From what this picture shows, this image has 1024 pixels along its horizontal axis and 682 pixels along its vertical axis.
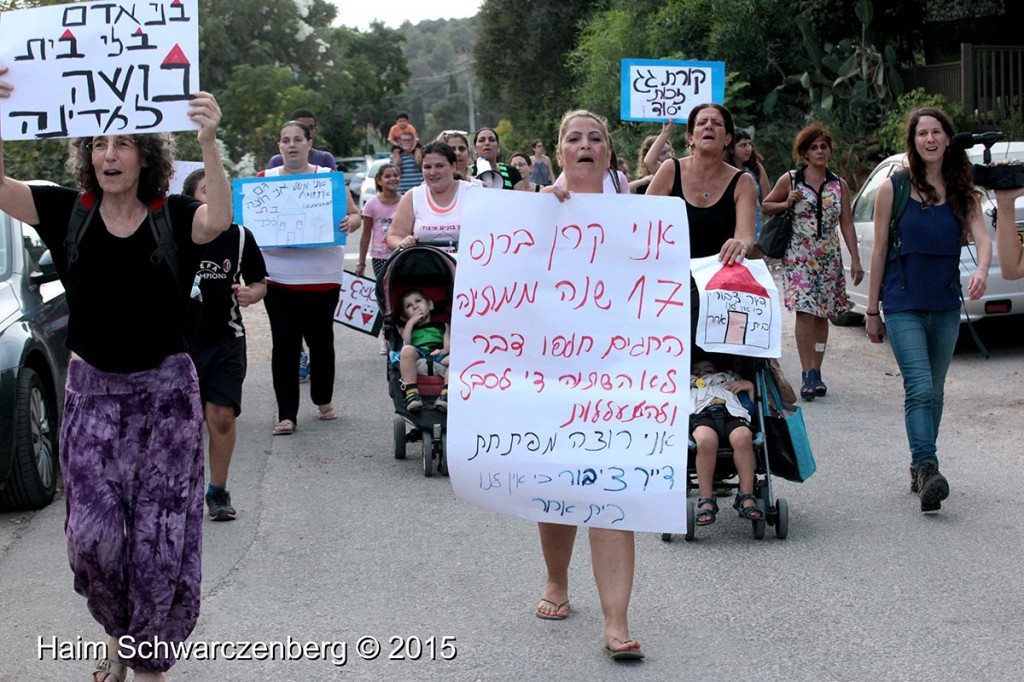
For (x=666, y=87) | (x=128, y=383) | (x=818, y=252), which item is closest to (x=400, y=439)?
(x=818, y=252)

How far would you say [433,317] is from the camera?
29.5 ft

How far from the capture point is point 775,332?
21.4 feet

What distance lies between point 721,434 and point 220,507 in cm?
271

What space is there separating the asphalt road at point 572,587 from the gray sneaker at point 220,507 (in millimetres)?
74

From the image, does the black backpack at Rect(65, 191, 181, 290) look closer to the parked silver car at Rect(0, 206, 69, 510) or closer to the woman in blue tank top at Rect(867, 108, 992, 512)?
the parked silver car at Rect(0, 206, 69, 510)

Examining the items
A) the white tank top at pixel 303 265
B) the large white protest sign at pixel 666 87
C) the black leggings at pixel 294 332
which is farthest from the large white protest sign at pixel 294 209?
the large white protest sign at pixel 666 87

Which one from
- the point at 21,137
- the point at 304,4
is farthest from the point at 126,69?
the point at 304,4

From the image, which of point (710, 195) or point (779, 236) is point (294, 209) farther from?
point (710, 195)

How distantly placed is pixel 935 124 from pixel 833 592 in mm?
2797

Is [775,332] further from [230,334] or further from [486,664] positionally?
[230,334]

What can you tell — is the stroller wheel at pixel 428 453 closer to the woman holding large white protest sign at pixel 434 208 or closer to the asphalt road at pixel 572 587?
the asphalt road at pixel 572 587

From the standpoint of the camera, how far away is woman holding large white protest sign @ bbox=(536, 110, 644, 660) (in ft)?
16.7

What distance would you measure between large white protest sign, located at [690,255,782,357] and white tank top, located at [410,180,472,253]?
9.76 ft

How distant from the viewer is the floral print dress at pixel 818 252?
1089 centimetres
